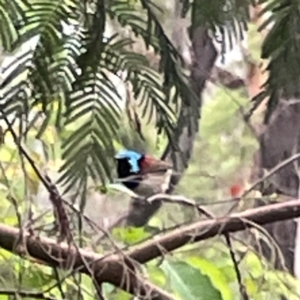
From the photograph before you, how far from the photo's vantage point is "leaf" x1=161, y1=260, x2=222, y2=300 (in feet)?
2.86

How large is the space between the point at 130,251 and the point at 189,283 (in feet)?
0.27

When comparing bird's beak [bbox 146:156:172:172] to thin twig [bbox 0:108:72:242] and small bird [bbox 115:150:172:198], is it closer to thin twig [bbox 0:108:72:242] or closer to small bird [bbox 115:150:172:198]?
small bird [bbox 115:150:172:198]

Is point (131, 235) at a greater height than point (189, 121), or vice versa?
point (189, 121)

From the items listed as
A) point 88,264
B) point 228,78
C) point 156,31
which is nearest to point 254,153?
point 228,78

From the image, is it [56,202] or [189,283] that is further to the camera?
[189,283]

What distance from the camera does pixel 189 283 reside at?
2.88 feet

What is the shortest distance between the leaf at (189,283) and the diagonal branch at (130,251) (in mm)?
37

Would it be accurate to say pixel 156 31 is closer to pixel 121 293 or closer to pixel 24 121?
pixel 24 121

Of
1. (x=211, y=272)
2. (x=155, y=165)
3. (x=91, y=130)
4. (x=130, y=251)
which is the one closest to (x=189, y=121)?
(x=91, y=130)

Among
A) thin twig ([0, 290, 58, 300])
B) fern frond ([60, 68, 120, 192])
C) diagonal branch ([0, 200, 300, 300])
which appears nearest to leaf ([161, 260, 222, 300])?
diagonal branch ([0, 200, 300, 300])

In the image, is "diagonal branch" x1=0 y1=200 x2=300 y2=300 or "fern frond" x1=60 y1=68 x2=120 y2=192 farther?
"diagonal branch" x1=0 y1=200 x2=300 y2=300

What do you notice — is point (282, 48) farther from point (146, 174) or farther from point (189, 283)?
point (146, 174)

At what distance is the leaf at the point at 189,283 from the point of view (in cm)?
87

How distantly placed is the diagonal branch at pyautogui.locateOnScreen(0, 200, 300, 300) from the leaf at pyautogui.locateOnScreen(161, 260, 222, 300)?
0.04 metres
